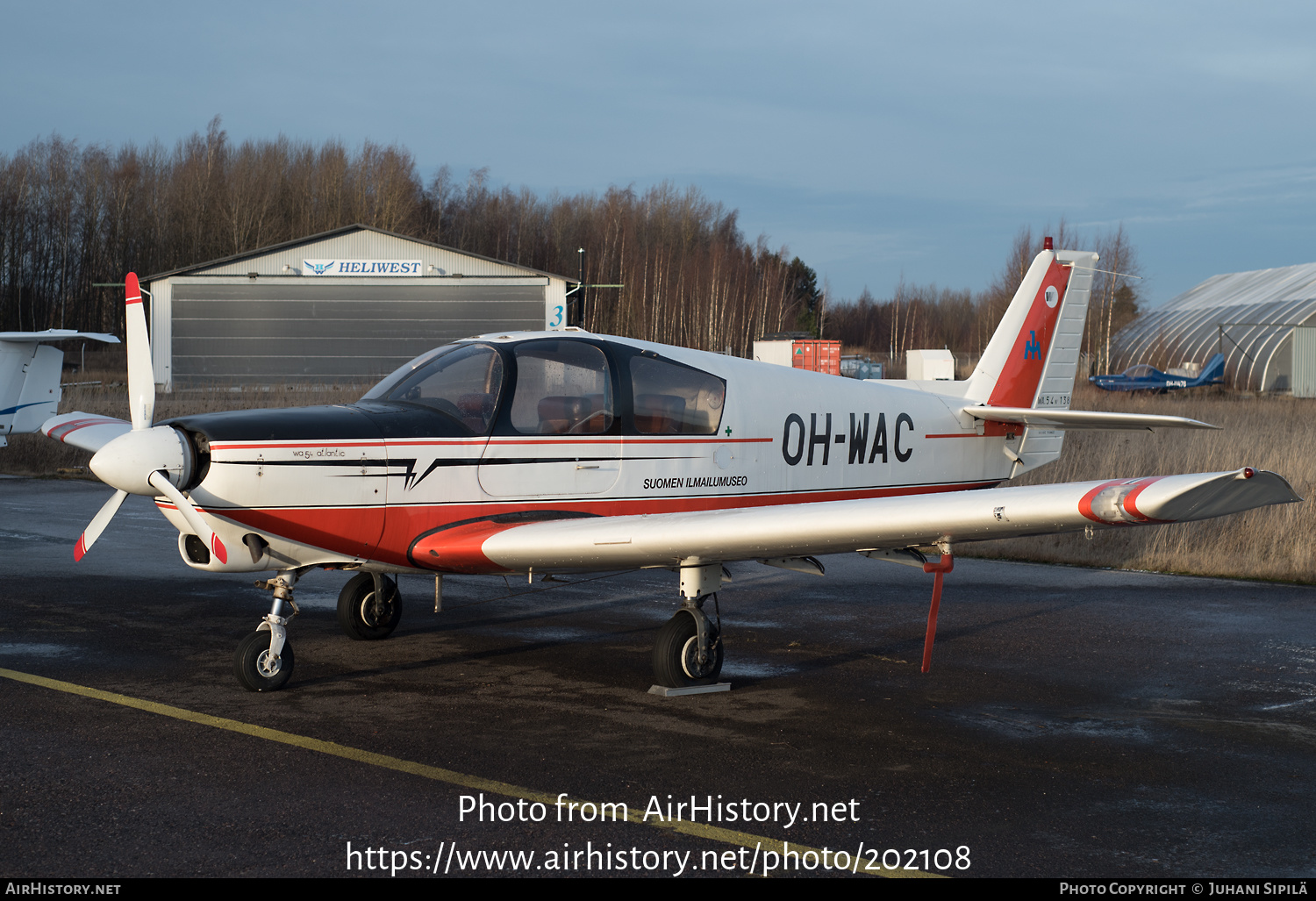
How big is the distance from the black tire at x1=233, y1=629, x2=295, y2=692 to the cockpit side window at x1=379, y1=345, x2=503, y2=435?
156cm

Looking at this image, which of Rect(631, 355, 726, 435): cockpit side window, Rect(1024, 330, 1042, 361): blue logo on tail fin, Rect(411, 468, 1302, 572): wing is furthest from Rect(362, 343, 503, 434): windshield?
Rect(1024, 330, 1042, 361): blue logo on tail fin

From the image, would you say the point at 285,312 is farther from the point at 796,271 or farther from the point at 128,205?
the point at 796,271

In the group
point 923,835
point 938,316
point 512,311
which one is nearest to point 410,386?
point 923,835


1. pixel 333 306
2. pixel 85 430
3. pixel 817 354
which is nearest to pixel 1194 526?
pixel 85 430

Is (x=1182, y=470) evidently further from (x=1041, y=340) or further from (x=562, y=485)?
(x=562, y=485)

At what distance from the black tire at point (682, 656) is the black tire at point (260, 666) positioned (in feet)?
6.77

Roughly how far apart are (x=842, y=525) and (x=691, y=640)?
127cm

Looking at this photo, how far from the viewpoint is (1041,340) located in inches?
373

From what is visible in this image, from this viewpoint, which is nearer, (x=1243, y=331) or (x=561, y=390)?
(x=561, y=390)

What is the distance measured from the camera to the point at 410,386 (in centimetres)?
667

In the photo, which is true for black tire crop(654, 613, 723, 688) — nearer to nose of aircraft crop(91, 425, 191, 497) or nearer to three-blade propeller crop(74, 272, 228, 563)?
three-blade propeller crop(74, 272, 228, 563)

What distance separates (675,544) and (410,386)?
1.97 meters

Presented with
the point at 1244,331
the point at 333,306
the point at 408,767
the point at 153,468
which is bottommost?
the point at 408,767

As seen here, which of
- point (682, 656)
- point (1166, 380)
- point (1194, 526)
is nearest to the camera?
point (682, 656)
